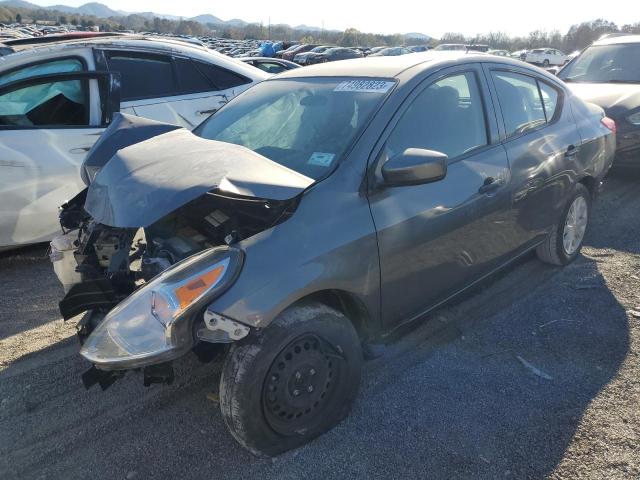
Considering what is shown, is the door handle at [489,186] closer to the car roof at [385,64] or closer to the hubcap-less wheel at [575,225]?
the car roof at [385,64]

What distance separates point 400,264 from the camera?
272 cm

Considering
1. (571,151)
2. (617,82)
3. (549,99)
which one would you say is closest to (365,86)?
(549,99)

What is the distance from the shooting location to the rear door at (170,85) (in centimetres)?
485

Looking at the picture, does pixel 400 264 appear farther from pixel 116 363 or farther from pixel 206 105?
pixel 206 105

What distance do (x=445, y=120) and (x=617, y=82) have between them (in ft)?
18.4

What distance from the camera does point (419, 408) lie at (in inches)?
110

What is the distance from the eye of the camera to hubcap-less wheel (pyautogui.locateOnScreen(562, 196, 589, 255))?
4.28m

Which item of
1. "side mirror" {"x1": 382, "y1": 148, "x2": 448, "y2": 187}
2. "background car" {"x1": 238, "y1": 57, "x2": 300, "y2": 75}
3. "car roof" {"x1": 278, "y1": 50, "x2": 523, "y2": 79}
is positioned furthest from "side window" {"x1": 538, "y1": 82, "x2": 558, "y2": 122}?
"background car" {"x1": 238, "y1": 57, "x2": 300, "y2": 75}

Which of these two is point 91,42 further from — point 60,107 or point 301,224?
point 301,224

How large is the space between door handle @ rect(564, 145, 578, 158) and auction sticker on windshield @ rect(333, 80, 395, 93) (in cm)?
178

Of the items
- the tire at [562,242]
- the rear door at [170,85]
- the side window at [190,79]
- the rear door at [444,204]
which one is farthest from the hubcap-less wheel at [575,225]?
the side window at [190,79]

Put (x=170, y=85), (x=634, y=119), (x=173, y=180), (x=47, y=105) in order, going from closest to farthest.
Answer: (x=173, y=180) < (x=47, y=105) < (x=170, y=85) < (x=634, y=119)

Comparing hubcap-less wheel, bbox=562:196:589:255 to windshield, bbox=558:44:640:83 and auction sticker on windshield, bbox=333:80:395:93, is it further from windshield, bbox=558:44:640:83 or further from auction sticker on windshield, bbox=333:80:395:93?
windshield, bbox=558:44:640:83

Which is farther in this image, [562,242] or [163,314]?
[562,242]
